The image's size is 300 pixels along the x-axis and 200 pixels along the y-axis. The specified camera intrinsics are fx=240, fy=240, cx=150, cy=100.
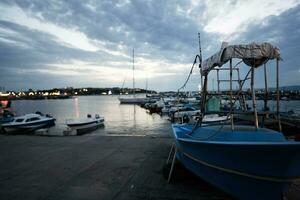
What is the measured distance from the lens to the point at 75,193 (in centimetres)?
610

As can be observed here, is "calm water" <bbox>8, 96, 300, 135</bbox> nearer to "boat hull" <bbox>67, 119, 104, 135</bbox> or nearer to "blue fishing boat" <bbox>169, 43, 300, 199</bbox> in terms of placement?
"boat hull" <bbox>67, 119, 104, 135</bbox>

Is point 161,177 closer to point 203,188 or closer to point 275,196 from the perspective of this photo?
point 203,188

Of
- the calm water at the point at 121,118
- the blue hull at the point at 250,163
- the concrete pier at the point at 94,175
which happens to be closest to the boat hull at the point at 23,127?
the calm water at the point at 121,118

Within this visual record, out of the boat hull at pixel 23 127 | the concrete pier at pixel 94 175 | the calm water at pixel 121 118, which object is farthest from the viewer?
the calm water at pixel 121 118

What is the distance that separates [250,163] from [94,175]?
4.78 m

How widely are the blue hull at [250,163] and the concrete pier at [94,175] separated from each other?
848 millimetres

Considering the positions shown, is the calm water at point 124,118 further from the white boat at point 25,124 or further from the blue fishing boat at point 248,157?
the blue fishing boat at point 248,157

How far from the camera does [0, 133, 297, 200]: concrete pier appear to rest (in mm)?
6020

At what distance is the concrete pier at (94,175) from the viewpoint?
19.7ft

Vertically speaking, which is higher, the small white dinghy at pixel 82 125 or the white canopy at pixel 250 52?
the white canopy at pixel 250 52

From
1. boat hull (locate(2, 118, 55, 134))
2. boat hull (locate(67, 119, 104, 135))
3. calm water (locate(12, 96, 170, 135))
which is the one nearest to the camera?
boat hull (locate(2, 118, 55, 134))

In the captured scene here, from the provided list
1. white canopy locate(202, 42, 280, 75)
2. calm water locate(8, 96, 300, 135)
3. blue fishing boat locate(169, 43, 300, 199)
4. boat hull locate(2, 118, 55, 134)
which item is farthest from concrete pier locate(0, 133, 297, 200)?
calm water locate(8, 96, 300, 135)

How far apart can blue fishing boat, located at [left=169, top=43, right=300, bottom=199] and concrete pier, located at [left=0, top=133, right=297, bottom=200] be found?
831mm

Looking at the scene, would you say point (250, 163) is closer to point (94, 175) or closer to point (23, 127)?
point (94, 175)
